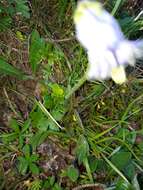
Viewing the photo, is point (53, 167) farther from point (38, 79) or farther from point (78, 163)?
point (38, 79)

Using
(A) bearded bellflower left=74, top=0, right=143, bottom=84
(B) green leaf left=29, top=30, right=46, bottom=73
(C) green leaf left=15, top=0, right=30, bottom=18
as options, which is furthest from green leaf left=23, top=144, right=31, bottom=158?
(A) bearded bellflower left=74, top=0, right=143, bottom=84

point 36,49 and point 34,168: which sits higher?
point 36,49

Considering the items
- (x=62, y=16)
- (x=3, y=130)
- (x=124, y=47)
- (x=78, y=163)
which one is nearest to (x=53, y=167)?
(x=78, y=163)

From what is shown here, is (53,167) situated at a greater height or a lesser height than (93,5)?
lesser

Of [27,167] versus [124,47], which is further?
[27,167]

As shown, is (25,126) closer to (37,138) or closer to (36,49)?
(37,138)

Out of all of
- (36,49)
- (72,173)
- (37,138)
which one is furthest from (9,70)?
(72,173)

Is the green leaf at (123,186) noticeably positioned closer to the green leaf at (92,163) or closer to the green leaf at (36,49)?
the green leaf at (92,163)

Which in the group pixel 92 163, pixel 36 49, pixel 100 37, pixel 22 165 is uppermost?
pixel 100 37
